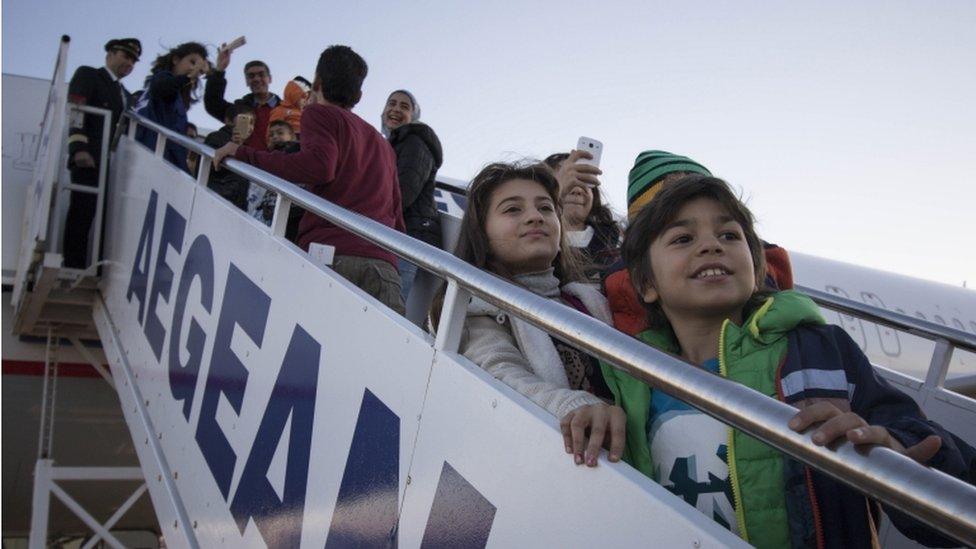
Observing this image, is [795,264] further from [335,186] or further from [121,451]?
[335,186]

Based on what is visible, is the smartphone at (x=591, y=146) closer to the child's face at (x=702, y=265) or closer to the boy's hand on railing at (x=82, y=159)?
the child's face at (x=702, y=265)

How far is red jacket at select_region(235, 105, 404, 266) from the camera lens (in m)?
3.03

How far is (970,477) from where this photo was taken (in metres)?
1.21

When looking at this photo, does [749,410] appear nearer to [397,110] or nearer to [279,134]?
[397,110]

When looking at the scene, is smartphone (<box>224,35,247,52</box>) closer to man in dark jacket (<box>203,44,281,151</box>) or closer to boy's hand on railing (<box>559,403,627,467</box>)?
man in dark jacket (<box>203,44,281,151</box>)

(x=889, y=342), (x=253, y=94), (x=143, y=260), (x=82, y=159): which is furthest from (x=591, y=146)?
(x=889, y=342)

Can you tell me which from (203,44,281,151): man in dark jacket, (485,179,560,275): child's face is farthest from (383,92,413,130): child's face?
(485,179,560,275): child's face

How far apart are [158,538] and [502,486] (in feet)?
36.2

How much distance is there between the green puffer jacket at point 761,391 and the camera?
1.30 m

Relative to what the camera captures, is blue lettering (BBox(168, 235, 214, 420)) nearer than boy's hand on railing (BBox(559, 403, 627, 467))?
No

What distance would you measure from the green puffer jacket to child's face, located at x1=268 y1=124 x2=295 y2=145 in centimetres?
362

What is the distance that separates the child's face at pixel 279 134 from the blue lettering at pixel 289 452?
8.41 ft

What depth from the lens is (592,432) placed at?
4.14 ft

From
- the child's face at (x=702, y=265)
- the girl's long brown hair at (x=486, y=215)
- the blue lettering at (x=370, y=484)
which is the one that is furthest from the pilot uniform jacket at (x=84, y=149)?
the child's face at (x=702, y=265)
